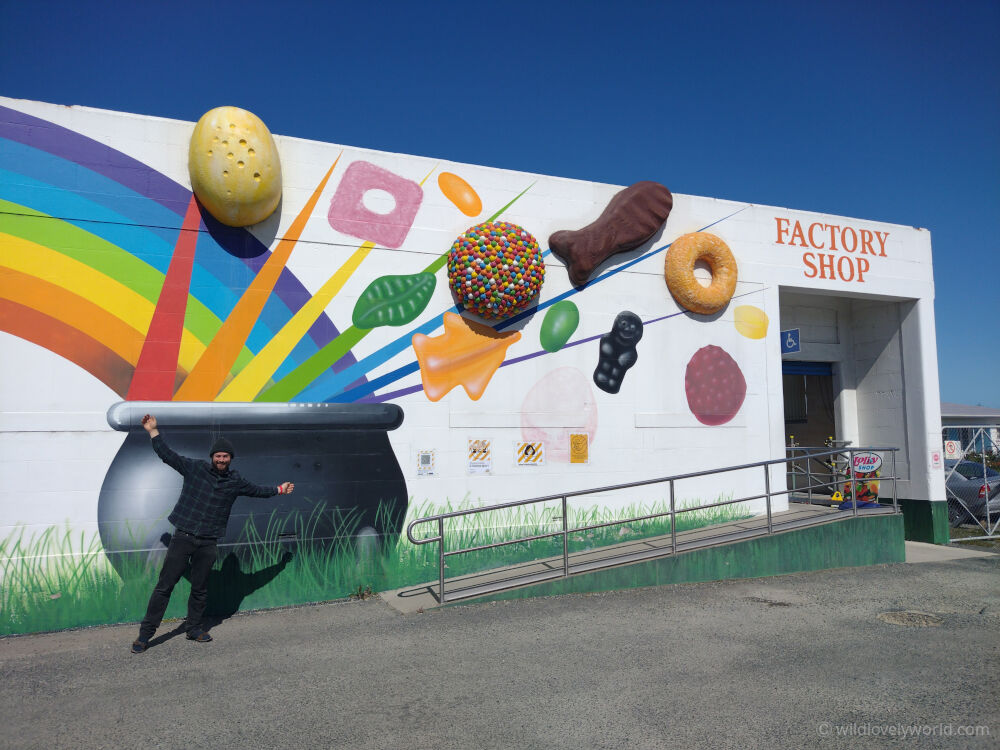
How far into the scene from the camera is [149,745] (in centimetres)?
418

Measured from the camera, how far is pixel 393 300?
8.27 meters

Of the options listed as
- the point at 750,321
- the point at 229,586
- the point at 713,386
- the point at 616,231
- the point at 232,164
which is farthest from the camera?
the point at 750,321

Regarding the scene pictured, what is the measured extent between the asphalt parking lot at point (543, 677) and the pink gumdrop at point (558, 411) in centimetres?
207

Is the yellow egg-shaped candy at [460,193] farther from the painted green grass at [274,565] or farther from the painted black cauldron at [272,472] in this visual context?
the painted green grass at [274,565]

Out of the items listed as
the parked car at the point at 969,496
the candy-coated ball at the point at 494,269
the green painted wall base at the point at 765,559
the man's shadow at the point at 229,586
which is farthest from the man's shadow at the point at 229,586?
the parked car at the point at 969,496

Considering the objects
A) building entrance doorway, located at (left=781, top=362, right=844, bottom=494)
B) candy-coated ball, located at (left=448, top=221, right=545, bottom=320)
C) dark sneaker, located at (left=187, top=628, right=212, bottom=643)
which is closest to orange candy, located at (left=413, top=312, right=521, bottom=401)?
candy-coated ball, located at (left=448, top=221, right=545, bottom=320)

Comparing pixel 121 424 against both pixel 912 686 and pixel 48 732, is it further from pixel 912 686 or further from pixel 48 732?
pixel 912 686

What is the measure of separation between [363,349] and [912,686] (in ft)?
19.3

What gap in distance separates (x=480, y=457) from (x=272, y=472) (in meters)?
2.36

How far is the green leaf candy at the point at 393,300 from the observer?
8125 millimetres

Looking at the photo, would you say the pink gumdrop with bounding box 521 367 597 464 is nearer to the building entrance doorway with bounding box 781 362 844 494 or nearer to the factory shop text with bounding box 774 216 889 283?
the factory shop text with bounding box 774 216 889 283

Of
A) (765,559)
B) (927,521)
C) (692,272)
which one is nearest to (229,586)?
(765,559)

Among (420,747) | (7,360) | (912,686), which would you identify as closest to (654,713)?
(420,747)

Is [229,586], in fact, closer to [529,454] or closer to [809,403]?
[529,454]
